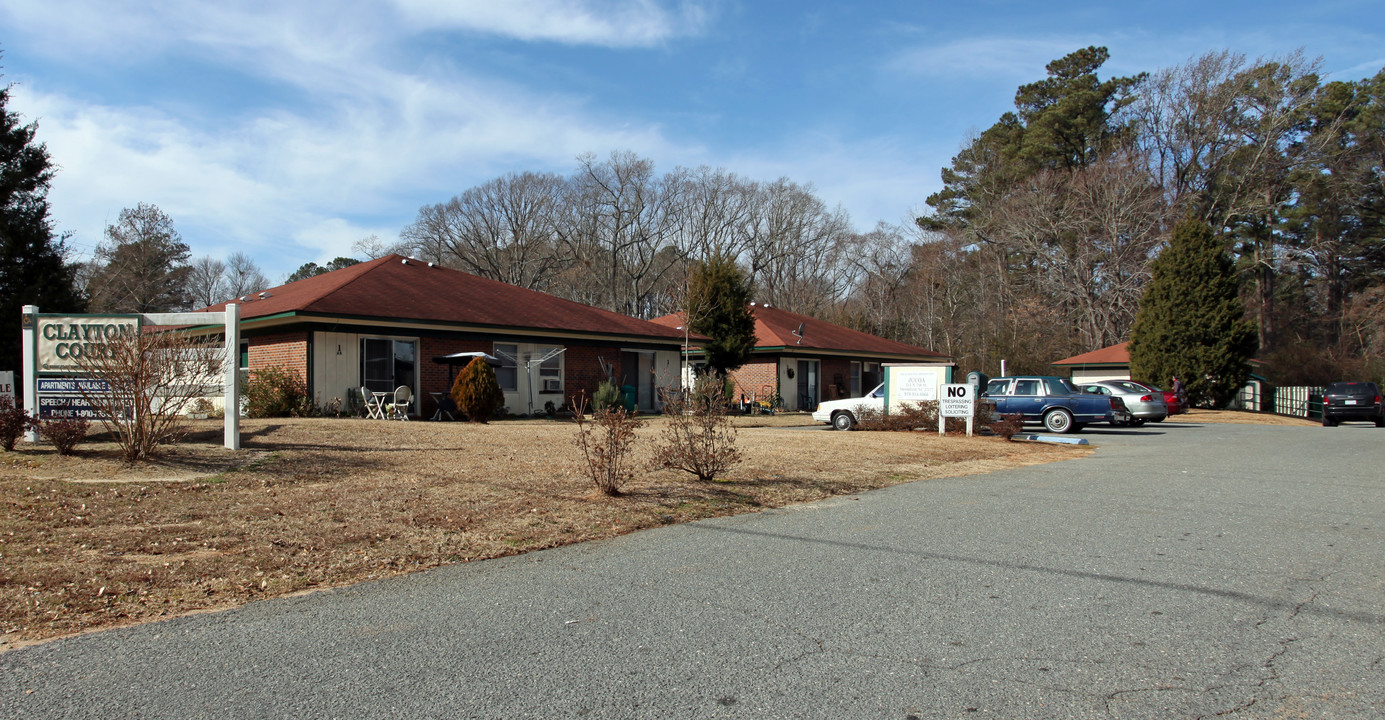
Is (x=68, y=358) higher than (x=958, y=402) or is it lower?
higher

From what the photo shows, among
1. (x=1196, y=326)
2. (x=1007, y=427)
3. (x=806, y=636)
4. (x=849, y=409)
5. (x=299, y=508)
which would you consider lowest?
(x=806, y=636)

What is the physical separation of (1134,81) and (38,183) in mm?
53984

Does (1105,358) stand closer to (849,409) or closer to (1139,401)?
(1139,401)

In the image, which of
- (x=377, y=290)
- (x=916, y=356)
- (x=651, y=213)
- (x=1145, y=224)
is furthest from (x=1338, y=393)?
(x=651, y=213)

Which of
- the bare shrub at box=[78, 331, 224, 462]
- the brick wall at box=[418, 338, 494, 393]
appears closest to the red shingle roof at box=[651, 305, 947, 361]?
the brick wall at box=[418, 338, 494, 393]

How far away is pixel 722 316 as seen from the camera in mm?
27062

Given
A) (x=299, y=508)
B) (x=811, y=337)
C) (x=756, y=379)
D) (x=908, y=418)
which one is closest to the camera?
(x=299, y=508)

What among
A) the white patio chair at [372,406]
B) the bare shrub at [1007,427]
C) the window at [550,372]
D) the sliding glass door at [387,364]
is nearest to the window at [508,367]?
the window at [550,372]

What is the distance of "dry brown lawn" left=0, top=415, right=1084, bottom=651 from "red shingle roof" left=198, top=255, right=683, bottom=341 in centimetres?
678

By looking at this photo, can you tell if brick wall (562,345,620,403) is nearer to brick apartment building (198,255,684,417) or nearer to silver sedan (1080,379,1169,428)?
brick apartment building (198,255,684,417)

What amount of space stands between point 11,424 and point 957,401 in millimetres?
15576

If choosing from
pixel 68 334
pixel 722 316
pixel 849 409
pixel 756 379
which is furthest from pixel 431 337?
pixel 756 379

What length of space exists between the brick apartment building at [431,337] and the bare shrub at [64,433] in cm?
805

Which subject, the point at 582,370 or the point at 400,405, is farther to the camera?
the point at 582,370
